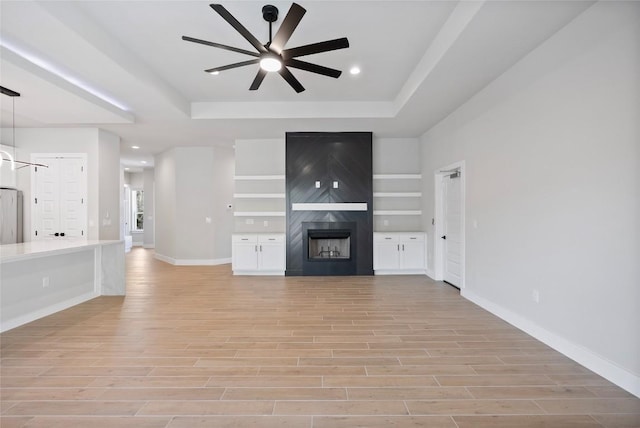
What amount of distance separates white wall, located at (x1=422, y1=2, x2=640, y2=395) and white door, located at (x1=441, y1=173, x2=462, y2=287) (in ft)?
3.15

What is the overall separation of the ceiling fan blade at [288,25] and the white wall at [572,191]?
2334 millimetres

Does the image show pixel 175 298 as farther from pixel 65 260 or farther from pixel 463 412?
pixel 463 412

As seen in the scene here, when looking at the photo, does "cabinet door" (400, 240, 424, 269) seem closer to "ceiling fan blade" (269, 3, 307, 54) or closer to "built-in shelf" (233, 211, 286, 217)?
"built-in shelf" (233, 211, 286, 217)

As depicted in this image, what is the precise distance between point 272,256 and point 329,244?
125cm

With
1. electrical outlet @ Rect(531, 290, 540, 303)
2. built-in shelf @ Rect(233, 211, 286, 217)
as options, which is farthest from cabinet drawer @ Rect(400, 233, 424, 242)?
electrical outlet @ Rect(531, 290, 540, 303)

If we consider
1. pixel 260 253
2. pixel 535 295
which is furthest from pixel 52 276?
pixel 535 295

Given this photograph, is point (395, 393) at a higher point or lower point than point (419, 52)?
→ lower

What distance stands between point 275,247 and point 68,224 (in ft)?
12.9

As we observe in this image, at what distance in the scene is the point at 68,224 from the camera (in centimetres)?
594

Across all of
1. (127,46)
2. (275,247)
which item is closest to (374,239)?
(275,247)

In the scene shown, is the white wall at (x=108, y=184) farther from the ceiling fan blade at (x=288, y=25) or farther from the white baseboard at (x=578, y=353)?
the white baseboard at (x=578, y=353)

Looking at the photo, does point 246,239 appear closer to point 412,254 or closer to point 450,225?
point 412,254

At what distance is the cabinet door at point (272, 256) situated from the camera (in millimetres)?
6367

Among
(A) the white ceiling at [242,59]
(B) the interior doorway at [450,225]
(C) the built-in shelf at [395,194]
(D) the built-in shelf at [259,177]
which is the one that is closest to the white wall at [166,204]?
(A) the white ceiling at [242,59]
